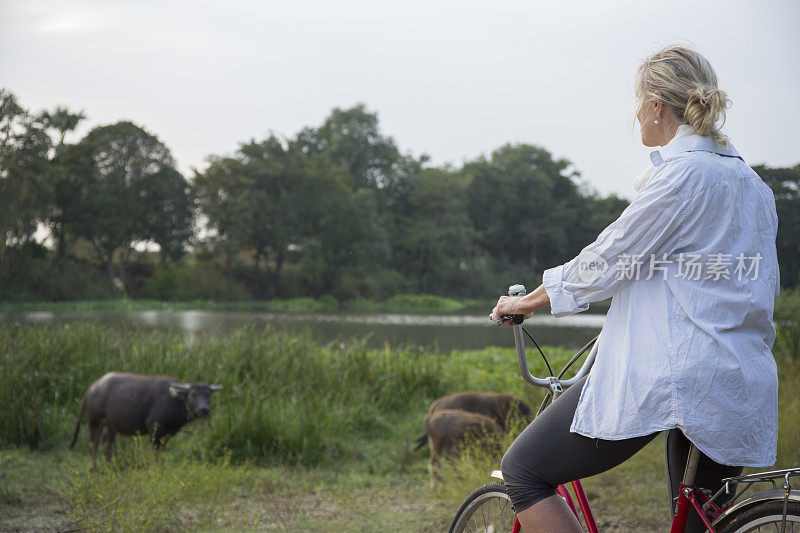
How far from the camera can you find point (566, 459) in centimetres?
158

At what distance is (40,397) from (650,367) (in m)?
7.36

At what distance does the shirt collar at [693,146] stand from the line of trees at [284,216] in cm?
781

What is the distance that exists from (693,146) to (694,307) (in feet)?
1.16

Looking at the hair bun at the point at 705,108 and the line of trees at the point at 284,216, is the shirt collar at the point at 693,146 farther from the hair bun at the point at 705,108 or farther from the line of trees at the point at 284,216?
the line of trees at the point at 284,216

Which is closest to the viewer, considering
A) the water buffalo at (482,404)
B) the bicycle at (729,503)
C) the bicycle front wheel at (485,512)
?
the bicycle at (729,503)

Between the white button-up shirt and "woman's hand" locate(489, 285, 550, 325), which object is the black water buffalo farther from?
the white button-up shirt

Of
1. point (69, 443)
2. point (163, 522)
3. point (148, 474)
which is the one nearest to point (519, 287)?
point (163, 522)

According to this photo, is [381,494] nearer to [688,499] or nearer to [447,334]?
[688,499]

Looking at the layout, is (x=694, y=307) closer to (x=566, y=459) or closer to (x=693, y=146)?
(x=693, y=146)

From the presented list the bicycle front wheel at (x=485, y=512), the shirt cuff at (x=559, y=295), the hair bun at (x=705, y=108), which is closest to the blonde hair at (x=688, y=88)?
the hair bun at (x=705, y=108)

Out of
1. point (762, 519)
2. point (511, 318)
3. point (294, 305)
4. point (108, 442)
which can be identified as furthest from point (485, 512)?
point (294, 305)

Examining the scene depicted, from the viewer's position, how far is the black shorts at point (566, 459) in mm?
1562

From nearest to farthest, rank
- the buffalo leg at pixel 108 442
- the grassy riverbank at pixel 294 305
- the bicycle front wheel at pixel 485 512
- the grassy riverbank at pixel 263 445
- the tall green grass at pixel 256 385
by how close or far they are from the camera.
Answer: the bicycle front wheel at pixel 485 512, the grassy riverbank at pixel 263 445, the buffalo leg at pixel 108 442, the tall green grass at pixel 256 385, the grassy riverbank at pixel 294 305

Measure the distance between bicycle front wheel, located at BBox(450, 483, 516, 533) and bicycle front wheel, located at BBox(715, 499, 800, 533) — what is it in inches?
26.7
